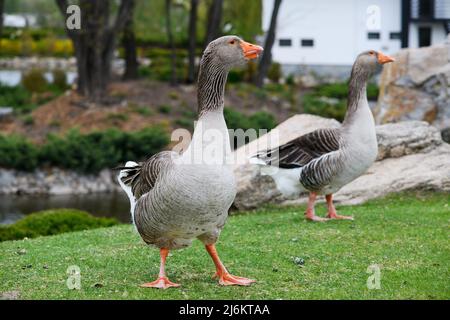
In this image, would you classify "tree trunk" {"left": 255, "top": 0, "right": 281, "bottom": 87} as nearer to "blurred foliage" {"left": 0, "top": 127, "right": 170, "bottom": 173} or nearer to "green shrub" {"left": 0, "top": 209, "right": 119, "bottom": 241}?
"blurred foliage" {"left": 0, "top": 127, "right": 170, "bottom": 173}

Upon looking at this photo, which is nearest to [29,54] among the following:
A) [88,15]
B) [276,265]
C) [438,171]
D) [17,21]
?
[17,21]

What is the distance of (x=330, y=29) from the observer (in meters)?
51.2

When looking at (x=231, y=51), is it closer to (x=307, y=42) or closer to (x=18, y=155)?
(x=18, y=155)

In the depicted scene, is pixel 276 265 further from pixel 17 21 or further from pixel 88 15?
pixel 17 21

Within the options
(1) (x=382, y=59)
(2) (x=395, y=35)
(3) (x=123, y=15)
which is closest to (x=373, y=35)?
(2) (x=395, y=35)

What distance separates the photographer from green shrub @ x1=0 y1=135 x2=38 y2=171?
29297 millimetres

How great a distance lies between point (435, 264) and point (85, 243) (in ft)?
19.1

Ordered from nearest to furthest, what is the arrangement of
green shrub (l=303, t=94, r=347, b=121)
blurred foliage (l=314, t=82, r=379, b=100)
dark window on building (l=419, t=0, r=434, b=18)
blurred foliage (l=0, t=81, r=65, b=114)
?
blurred foliage (l=0, t=81, r=65, b=114), green shrub (l=303, t=94, r=347, b=121), blurred foliage (l=314, t=82, r=379, b=100), dark window on building (l=419, t=0, r=434, b=18)

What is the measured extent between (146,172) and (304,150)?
525 cm

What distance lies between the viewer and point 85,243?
12.6 metres

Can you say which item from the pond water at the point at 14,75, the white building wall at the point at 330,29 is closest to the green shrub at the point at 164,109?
the white building wall at the point at 330,29

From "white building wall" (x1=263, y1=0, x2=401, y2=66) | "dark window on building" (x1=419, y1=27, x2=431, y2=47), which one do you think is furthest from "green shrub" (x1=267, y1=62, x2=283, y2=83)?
"dark window on building" (x1=419, y1=27, x2=431, y2=47)

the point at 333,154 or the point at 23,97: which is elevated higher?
the point at 333,154

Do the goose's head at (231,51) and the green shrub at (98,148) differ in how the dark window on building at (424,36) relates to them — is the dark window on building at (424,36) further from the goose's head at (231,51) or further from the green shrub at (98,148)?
the goose's head at (231,51)
